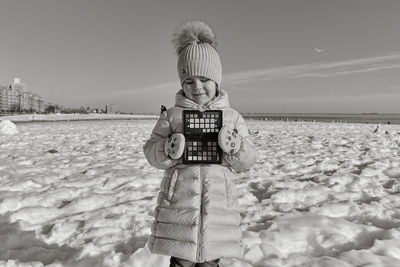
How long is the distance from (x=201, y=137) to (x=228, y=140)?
0.17 meters

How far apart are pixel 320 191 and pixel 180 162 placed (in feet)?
11.1

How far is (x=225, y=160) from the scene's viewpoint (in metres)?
1.99

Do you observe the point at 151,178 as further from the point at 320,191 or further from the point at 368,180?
the point at 368,180

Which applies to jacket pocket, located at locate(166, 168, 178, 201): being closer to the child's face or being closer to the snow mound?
the child's face

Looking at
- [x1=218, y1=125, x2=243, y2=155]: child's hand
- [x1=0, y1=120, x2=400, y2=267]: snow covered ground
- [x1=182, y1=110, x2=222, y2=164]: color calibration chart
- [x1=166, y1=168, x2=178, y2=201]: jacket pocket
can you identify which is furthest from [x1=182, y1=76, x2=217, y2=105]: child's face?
[x1=0, y1=120, x2=400, y2=267]: snow covered ground

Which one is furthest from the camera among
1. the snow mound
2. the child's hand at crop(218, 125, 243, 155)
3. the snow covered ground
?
the snow mound

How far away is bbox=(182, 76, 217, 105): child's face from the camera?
207cm

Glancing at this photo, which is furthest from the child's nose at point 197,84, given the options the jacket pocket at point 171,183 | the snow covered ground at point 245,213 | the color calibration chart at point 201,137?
the snow covered ground at point 245,213

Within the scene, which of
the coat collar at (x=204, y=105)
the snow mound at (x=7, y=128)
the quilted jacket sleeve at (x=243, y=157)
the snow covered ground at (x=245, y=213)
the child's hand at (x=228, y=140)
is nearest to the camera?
the child's hand at (x=228, y=140)

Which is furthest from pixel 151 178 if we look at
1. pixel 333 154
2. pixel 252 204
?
pixel 333 154

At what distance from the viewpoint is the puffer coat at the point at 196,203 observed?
189 cm

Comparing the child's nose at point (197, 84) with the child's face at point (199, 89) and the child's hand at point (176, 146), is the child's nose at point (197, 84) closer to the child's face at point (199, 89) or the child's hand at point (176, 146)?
the child's face at point (199, 89)

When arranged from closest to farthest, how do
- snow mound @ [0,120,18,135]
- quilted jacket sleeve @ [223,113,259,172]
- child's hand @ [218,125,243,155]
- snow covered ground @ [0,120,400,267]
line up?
child's hand @ [218,125,243,155]
quilted jacket sleeve @ [223,113,259,172]
snow covered ground @ [0,120,400,267]
snow mound @ [0,120,18,135]

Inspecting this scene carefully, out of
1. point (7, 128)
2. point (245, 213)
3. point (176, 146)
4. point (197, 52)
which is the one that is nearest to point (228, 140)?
point (176, 146)
